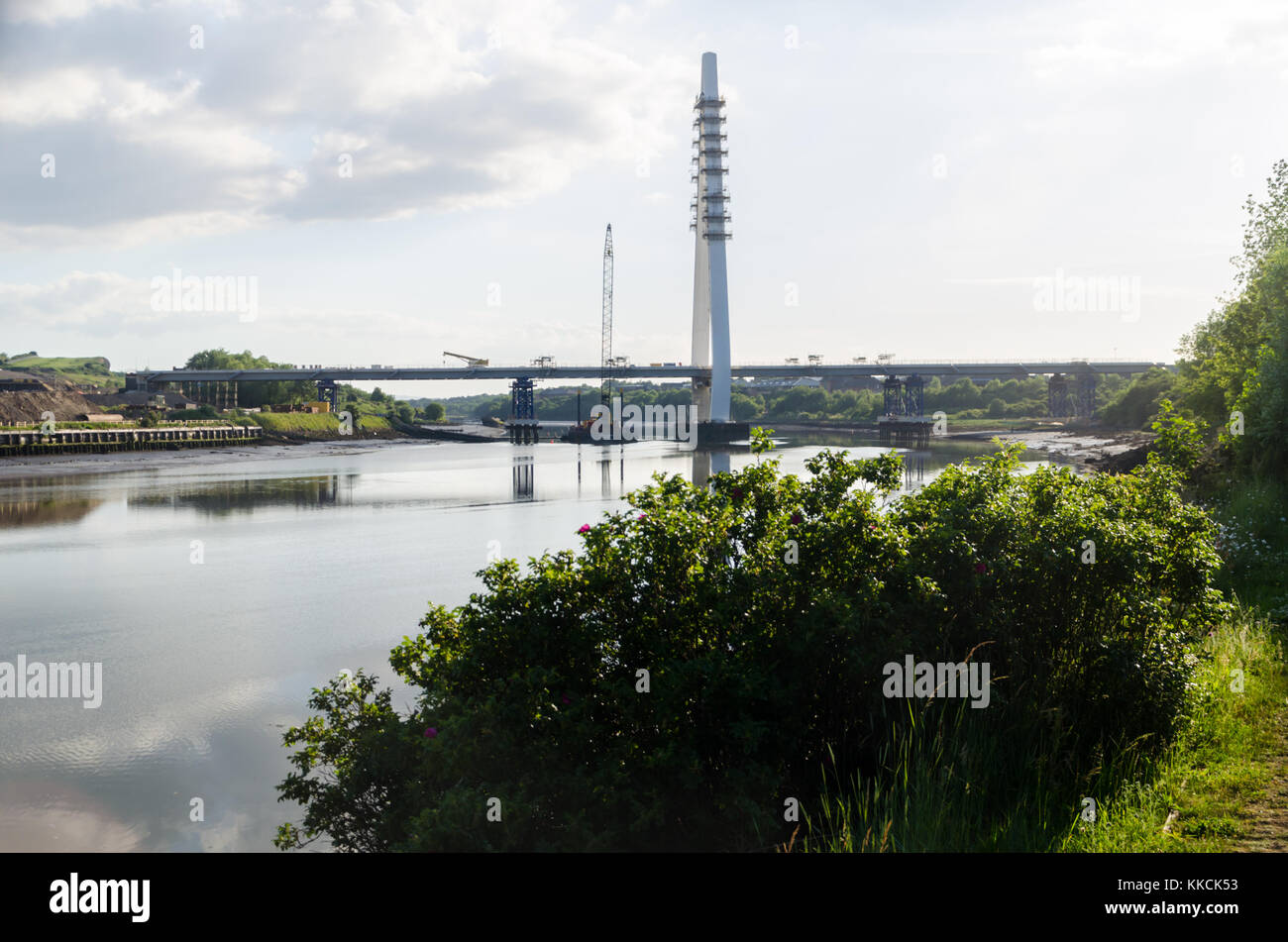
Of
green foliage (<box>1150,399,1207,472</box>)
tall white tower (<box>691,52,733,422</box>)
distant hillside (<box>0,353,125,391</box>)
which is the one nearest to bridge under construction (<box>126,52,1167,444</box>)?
tall white tower (<box>691,52,733,422</box>)

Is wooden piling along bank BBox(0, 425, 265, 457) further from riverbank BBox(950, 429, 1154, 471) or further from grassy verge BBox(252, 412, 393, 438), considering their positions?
riverbank BBox(950, 429, 1154, 471)

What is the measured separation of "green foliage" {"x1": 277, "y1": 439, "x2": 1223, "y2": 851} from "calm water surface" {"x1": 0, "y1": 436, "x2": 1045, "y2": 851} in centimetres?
327

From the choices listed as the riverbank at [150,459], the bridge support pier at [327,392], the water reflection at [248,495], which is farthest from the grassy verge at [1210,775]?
the bridge support pier at [327,392]

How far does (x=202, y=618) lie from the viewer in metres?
18.1

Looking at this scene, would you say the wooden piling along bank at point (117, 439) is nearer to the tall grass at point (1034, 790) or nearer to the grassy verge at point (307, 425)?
the grassy verge at point (307, 425)

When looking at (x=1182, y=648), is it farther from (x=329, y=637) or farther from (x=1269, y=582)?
(x=329, y=637)

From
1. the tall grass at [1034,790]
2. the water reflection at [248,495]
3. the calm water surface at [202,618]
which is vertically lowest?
the calm water surface at [202,618]

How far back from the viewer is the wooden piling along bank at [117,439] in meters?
69.0

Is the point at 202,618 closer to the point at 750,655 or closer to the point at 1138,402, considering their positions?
the point at 750,655

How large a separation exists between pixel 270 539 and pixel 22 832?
70.6 feet

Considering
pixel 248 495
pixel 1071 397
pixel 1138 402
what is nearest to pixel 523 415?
pixel 1138 402

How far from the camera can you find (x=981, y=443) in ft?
332

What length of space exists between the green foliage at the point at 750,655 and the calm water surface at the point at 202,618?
3.27 meters
